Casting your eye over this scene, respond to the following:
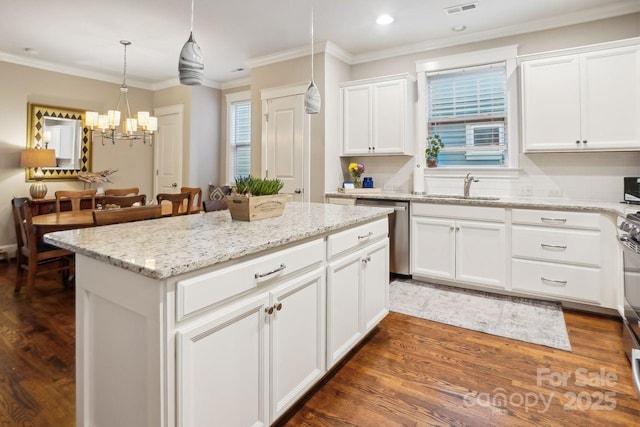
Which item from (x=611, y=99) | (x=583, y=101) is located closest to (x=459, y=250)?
(x=583, y=101)

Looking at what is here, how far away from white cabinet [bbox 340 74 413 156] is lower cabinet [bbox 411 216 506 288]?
1043mm

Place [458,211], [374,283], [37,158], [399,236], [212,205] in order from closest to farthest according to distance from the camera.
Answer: [374,283] < [212,205] < [458,211] < [399,236] < [37,158]

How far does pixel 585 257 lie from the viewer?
118 inches

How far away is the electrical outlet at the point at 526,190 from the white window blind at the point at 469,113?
1.10 ft

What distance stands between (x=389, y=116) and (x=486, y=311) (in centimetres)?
236

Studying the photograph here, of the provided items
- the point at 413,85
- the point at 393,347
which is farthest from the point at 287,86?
the point at 393,347

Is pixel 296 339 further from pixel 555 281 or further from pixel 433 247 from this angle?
pixel 555 281

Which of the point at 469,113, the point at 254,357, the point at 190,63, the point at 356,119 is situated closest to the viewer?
the point at 254,357

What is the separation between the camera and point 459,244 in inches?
140

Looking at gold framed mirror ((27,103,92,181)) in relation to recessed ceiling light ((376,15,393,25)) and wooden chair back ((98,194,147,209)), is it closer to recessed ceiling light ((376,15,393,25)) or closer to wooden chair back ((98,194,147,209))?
wooden chair back ((98,194,147,209))

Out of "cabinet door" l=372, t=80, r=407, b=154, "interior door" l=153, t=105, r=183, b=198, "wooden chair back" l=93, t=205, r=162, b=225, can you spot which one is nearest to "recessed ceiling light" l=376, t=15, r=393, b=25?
"cabinet door" l=372, t=80, r=407, b=154

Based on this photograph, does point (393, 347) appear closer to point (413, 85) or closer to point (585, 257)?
point (585, 257)

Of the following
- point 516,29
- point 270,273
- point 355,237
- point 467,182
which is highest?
point 516,29

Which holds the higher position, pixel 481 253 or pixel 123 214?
pixel 123 214
